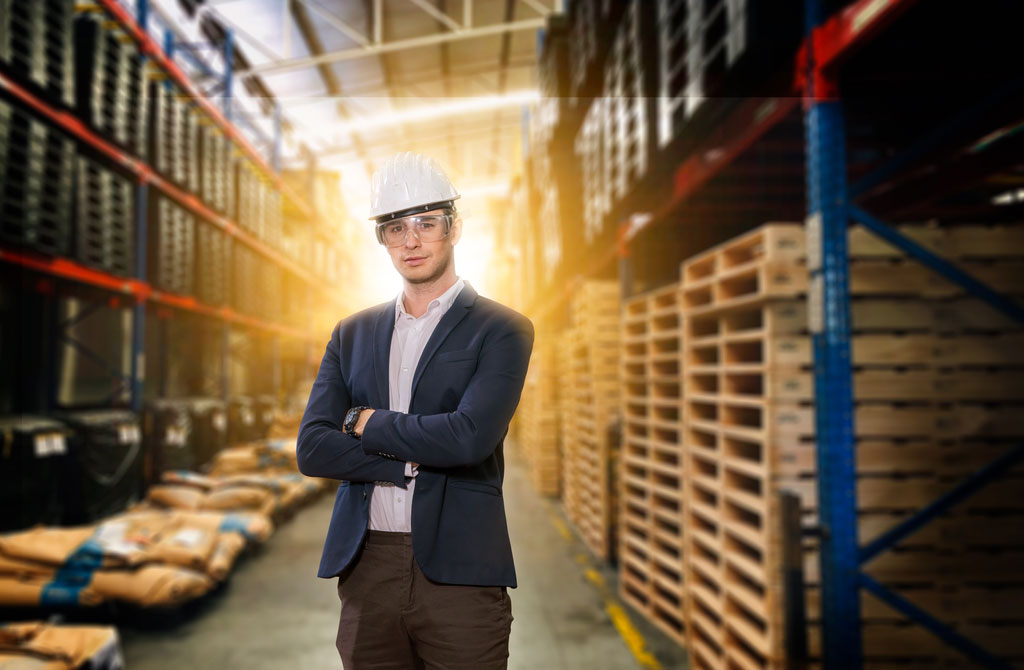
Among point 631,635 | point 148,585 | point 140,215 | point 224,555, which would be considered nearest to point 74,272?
point 140,215

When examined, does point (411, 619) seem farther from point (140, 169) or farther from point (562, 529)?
point (140, 169)

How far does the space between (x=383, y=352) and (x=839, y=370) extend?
110 inches

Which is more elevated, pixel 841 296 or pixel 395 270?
pixel 841 296

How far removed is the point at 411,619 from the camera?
1.98 ft

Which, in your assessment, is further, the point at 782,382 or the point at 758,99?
the point at 758,99

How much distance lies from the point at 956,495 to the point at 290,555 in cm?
633

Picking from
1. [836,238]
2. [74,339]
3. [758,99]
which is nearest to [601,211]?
[758,99]

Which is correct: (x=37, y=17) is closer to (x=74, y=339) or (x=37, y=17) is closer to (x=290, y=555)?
(x=74, y=339)

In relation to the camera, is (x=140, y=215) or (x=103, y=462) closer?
(x=103, y=462)

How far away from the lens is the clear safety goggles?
54 centimetres

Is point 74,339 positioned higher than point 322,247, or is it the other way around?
point 322,247

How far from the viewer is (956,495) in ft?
9.36

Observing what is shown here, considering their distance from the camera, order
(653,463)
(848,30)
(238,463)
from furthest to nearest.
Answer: (238,463) → (653,463) → (848,30)

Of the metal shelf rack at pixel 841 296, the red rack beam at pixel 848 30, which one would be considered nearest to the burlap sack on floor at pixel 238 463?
the metal shelf rack at pixel 841 296
